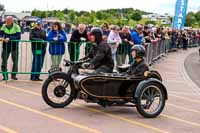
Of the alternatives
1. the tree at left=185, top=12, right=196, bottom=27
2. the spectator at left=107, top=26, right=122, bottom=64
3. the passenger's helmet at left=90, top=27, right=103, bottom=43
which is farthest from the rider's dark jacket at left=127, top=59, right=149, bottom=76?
the tree at left=185, top=12, right=196, bottom=27

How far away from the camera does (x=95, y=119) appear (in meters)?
8.13

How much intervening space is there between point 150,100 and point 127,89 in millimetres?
473

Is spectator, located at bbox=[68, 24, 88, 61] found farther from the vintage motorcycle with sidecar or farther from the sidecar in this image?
the sidecar

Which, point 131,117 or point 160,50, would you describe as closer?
point 131,117

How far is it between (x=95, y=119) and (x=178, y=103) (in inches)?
115

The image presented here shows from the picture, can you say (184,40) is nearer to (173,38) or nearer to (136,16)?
(173,38)

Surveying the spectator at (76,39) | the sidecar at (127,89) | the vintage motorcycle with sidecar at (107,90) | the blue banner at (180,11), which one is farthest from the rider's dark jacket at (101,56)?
the blue banner at (180,11)

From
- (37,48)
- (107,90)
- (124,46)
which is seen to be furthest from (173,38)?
(107,90)

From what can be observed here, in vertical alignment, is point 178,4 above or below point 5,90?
above

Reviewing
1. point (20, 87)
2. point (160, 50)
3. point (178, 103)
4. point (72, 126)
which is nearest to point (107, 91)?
point (72, 126)

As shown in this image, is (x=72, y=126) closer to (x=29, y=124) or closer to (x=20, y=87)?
(x=29, y=124)

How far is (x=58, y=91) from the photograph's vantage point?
28.9 feet

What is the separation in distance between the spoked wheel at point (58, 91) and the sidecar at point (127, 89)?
12.0 inches

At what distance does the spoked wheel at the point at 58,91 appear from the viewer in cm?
877
